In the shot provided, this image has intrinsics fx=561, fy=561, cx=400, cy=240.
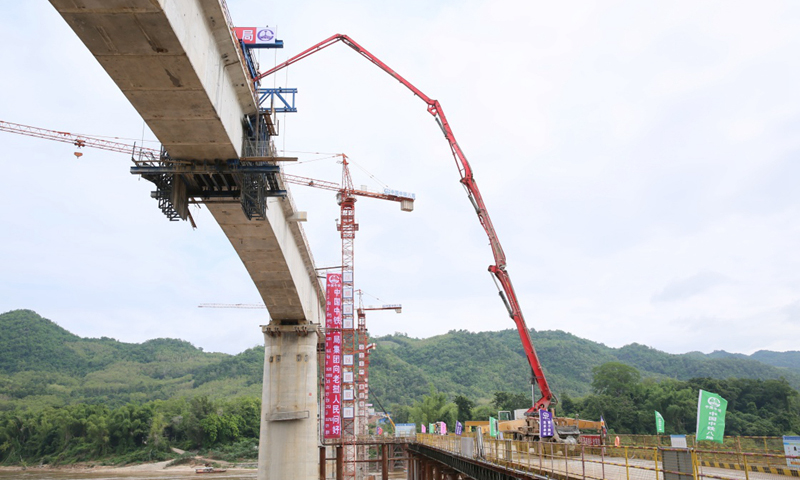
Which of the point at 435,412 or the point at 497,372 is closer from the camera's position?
the point at 435,412

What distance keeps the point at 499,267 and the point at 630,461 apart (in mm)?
13709

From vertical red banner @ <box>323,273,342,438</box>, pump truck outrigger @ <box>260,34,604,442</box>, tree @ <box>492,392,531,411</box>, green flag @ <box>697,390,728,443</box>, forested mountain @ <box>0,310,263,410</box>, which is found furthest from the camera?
forested mountain @ <box>0,310,263,410</box>

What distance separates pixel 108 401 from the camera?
131 metres

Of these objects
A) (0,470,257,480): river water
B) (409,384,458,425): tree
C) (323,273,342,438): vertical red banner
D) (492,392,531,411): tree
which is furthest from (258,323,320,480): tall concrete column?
(492,392,531,411): tree

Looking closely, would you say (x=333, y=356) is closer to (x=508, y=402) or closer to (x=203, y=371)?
(x=508, y=402)

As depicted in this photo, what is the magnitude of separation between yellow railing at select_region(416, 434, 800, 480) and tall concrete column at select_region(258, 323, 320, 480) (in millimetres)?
7822

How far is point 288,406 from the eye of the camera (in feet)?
96.8

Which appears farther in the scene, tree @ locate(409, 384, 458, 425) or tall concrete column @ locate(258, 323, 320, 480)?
tree @ locate(409, 384, 458, 425)

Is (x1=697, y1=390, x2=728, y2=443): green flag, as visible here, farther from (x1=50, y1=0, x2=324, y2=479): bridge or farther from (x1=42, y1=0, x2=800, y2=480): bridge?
(x1=50, y1=0, x2=324, y2=479): bridge

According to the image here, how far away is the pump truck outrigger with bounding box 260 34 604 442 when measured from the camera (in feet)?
95.0

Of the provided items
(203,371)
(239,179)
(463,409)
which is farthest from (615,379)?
(203,371)

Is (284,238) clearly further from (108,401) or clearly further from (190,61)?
(108,401)

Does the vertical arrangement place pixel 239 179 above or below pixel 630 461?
above

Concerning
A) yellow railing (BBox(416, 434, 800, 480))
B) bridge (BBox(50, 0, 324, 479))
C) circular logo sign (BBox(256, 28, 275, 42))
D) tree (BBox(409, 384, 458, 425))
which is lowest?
tree (BBox(409, 384, 458, 425))
